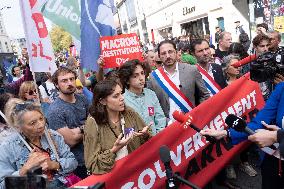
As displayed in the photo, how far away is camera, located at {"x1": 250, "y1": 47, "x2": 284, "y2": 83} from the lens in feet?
7.68

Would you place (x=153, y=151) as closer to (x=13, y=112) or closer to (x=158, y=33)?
(x=13, y=112)

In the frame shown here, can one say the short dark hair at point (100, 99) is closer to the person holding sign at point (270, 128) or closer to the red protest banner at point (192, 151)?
the red protest banner at point (192, 151)

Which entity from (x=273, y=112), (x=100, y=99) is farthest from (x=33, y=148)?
(x=273, y=112)

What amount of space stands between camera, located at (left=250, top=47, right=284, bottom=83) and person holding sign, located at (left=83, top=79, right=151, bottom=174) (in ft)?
3.36

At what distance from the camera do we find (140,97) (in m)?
3.76

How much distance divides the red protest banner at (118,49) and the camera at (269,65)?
2925 mm

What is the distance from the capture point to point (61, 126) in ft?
11.6

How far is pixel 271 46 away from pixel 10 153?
404cm

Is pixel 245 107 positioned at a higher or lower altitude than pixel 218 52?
lower

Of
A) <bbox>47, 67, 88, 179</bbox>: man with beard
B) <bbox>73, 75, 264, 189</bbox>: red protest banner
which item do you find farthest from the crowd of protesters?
<bbox>73, 75, 264, 189</bbox>: red protest banner

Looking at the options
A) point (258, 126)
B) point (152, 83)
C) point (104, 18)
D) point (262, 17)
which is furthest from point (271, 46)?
point (262, 17)

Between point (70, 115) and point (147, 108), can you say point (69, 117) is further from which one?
point (147, 108)

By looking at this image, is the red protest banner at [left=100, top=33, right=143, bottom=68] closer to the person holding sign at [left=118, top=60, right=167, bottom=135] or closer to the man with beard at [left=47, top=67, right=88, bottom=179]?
the man with beard at [left=47, top=67, right=88, bottom=179]

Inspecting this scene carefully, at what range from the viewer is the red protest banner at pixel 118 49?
5.04 meters
